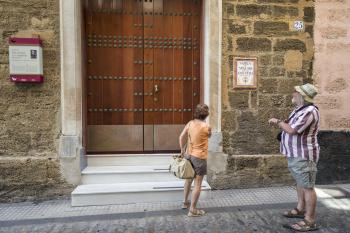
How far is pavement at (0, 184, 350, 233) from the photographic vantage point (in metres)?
4.12

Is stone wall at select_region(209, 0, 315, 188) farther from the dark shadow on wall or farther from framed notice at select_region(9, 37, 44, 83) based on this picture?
framed notice at select_region(9, 37, 44, 83)

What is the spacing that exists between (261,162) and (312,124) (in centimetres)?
178

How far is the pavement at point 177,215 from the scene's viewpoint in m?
4.12

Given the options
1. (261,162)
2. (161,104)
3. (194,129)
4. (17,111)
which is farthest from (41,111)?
(261,162)

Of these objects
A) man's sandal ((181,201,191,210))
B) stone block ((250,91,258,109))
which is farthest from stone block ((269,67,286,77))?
man's sandal ((181,201,191,210))

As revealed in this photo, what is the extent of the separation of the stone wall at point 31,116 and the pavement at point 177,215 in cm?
29

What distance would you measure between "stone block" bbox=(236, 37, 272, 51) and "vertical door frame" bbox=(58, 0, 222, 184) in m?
0.34

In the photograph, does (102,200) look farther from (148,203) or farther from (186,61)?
(186,61)

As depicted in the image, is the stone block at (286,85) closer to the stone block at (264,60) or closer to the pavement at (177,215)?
the stone block at (264,60)

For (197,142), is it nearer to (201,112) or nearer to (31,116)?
(201,112)

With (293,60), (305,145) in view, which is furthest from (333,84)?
(305,145)

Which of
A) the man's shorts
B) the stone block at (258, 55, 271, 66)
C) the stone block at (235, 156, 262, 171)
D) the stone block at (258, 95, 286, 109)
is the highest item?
the stone block at (258, 55, 271, 66)

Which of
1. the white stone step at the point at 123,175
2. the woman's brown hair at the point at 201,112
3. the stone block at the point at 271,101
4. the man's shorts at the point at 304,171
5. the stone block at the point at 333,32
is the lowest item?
the white stone step at the point at 123,175

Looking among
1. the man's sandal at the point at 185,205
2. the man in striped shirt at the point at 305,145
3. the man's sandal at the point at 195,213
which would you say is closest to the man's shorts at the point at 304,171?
the man in striped shirt at the point at 305,145
